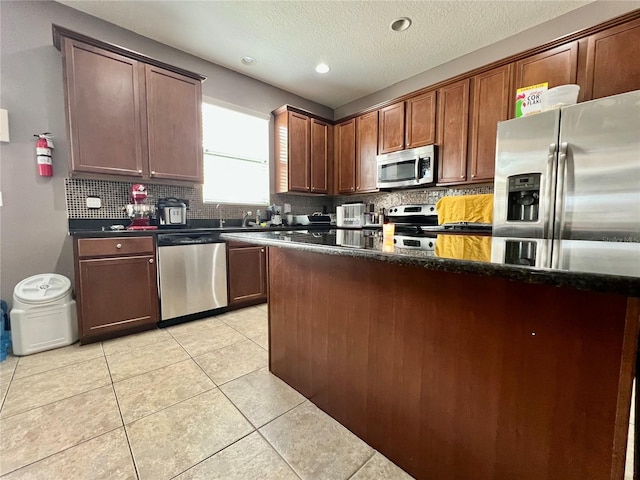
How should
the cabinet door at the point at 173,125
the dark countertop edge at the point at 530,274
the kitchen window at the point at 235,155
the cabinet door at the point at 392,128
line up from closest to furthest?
the dark countertop edge at the point at 530,274, the cabinet door at the point at 173,125, the kitchen window at the point at 235,155, the cabinet door at the point at 392,128

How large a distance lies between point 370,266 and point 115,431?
1.44 m

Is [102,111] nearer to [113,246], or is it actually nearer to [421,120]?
[113,246]

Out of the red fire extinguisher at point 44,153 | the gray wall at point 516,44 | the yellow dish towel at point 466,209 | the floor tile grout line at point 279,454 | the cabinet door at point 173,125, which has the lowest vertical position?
the floor tile grout line at point 279,454

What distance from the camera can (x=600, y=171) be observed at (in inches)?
71.1

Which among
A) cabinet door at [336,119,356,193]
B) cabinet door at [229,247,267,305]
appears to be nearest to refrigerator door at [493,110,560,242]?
cabinet door at [336,119,356,193]

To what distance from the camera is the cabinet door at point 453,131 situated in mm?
2910

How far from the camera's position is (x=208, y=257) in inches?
110

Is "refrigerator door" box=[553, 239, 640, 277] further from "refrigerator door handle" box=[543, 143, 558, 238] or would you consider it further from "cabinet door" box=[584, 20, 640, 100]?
"cabinet door" box=[584, 20, 640, 100]

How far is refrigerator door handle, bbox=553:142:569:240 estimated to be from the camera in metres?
1.93

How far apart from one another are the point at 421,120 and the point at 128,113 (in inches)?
121

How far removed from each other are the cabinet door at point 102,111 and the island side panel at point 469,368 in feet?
6.96

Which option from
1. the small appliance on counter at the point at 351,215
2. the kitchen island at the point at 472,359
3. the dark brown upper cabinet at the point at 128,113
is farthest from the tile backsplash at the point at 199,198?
the kitchen island at the point at 472,359

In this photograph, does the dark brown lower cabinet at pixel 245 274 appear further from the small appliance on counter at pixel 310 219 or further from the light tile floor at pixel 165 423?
the light tile floor at pixel 165 423

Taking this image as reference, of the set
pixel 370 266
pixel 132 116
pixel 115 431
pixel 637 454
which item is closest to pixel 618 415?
pixel 637 454
